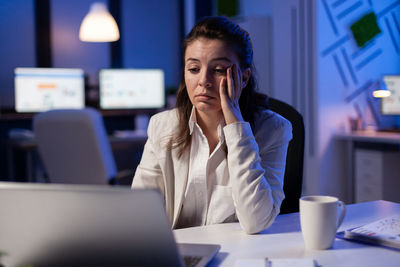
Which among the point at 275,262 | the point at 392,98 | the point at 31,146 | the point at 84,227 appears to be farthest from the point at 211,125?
the point at 392,98

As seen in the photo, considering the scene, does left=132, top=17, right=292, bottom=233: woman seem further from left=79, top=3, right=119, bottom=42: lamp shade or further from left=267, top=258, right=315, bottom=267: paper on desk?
left=79, top=3, right=119, bottom=42: lamp shade

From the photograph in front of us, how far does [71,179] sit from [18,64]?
1.55m

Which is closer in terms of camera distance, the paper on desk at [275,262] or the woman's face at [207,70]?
the paper on desk at [275,262]

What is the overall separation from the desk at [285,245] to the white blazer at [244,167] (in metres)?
0.04

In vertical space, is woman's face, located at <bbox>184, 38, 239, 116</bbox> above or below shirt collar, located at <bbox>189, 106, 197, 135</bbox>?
above

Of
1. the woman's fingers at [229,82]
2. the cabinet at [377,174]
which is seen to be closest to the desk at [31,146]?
the cabinet at [377,174]

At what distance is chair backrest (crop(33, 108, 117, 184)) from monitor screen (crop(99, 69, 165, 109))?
1236mm

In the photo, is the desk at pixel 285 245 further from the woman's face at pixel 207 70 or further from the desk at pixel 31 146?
the desk at pixel 31 146

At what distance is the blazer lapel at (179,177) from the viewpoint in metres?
1.48

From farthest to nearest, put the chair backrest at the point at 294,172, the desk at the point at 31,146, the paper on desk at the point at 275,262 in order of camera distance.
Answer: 1. the desk at the point at 31,146
2. the chair backrest at the point at 294,172
3. the paper on desk at the point at 275,262

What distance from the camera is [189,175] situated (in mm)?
1497

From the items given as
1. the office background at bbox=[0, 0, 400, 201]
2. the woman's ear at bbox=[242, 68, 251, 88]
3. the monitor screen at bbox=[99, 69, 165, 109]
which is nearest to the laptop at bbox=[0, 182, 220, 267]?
the woman's ear at bbox=[242, 68, 251, 88]

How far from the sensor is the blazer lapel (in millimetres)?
1479

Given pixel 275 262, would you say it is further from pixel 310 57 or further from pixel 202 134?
pixel 310 57
